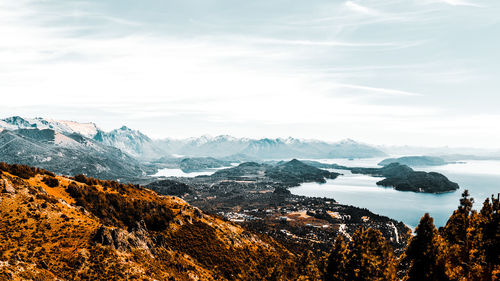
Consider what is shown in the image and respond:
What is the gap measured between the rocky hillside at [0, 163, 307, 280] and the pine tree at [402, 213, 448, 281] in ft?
77.6

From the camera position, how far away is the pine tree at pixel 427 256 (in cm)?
4431

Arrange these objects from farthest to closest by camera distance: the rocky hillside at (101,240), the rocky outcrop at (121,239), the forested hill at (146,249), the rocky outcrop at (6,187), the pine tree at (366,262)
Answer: the rocky outcrop at (6,187)
the rocky outcrop at (121,239)
the rocky hillside at (101,240)
the forested hill at (146,249)
the pine tree at (366,262)

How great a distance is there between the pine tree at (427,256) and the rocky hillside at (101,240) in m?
23.7

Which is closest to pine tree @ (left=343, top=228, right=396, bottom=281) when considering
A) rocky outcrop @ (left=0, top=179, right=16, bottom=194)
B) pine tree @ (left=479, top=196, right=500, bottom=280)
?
pine tree @ (left=479, top=196, right=500, bottom=280)

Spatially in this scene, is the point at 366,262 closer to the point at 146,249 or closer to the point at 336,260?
the point at 336,260

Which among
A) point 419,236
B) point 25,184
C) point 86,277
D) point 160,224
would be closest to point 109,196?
point 160,224

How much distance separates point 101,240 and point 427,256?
178 ft

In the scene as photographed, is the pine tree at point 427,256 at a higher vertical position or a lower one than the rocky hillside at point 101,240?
higher

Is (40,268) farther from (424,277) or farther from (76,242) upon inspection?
(424,277)

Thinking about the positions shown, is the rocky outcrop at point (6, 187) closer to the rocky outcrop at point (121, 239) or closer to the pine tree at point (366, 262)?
the rocky outcrop at point (121, 239)

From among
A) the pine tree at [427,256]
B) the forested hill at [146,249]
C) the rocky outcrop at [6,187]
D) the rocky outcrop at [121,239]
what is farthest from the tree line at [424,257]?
the rocky outcrop at [6,187]

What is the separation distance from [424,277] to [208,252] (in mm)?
58417

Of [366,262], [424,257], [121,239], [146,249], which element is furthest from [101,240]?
[424,257]

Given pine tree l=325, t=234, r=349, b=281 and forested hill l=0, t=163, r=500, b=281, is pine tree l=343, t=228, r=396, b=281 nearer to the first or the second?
forested hill l=0, t=163, r=500, b=281
